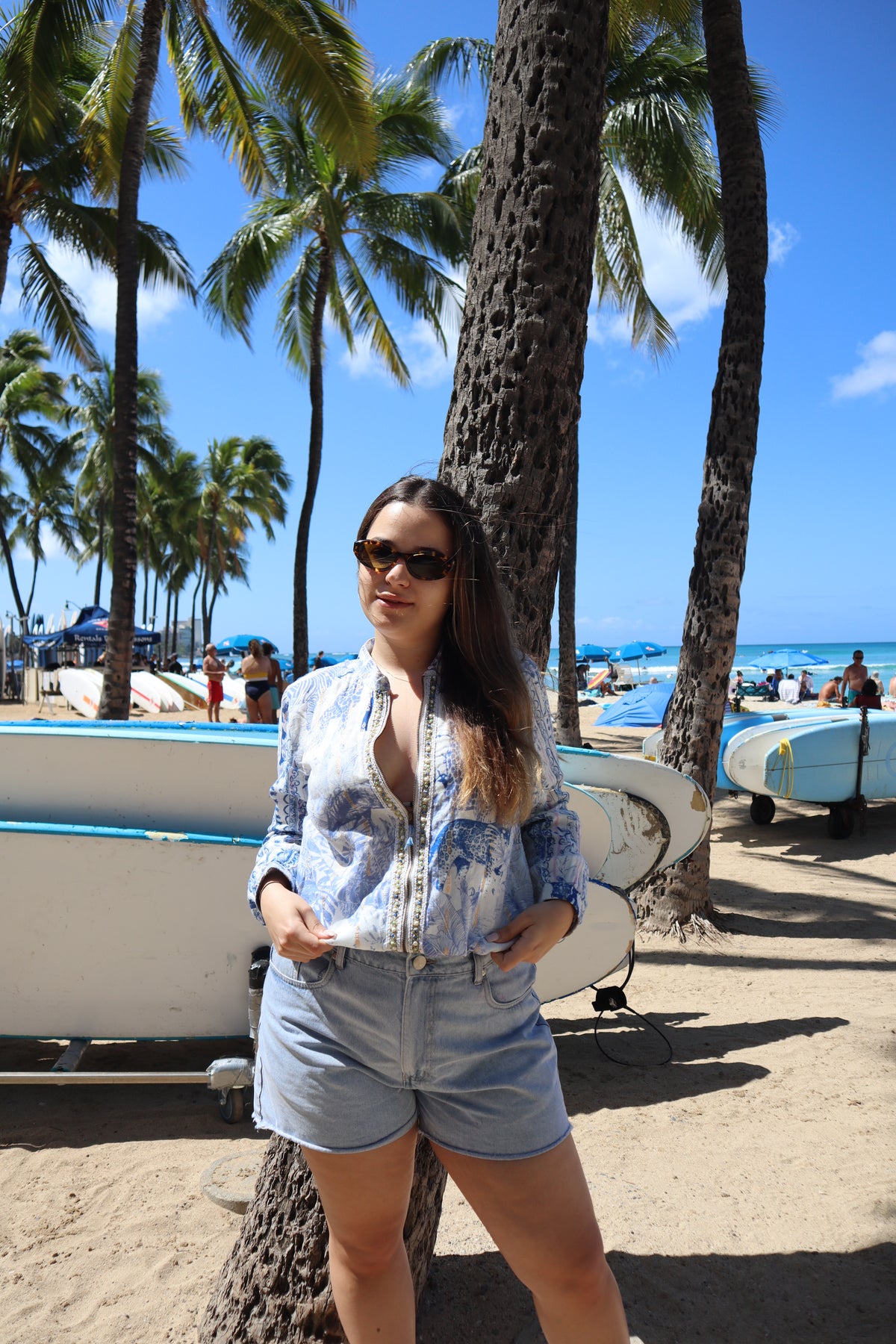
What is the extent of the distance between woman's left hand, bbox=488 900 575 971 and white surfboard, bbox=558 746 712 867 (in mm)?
2944

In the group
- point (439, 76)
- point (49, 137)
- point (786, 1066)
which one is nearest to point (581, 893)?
point (786, 1066)

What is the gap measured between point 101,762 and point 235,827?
0.61m

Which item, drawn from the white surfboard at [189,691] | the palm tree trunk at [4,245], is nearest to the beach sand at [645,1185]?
the palm tree trunk at [4,245]

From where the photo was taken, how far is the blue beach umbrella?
3709cm

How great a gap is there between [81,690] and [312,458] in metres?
9.10

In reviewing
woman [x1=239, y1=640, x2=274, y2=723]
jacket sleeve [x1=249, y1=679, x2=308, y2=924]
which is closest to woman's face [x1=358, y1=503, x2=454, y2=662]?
jacket sleeve [x1=249, y1=679, x2=308, y2=924]

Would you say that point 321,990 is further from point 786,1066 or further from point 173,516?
point 173,516

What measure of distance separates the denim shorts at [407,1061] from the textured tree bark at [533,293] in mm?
920

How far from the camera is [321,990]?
1.39m

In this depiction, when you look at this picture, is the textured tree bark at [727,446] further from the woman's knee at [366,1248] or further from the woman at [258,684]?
the woman at [258,684]

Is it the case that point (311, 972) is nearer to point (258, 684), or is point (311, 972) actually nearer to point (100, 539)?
point (258, 684)

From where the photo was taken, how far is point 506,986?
1.41 m

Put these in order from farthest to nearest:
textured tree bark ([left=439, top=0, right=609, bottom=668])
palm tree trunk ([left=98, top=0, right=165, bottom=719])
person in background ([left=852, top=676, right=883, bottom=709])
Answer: person in background ([left=852, top=676, right=883, bottom=709]), palm tree trunk ([left=98, top=0, right=165, bottom=719]), textured tree bark ([left=439, top=0, right=609, bottom=668])

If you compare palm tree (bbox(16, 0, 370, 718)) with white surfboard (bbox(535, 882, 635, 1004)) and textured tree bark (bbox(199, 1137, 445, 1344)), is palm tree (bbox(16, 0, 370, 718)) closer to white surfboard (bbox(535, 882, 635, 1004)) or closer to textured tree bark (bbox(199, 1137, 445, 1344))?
white surfboard (bbox(535, 882, 635, 1004))
